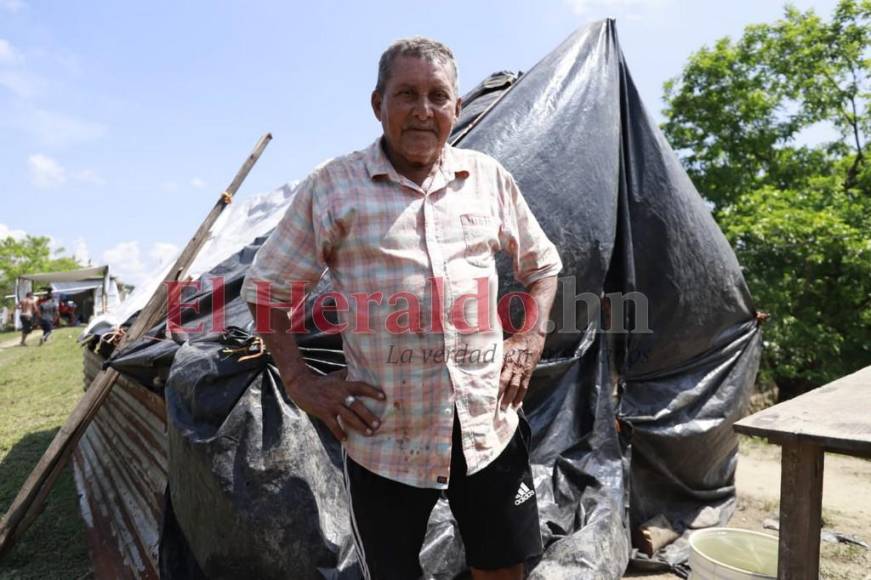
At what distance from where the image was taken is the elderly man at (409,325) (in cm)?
156

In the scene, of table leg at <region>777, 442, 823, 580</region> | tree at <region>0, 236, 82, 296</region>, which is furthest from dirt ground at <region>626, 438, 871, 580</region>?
tree at <region>0, 236, 82, 296</region>

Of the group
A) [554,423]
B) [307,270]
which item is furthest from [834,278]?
[307,270]

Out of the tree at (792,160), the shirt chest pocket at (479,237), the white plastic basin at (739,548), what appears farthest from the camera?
the tree at (792,160)

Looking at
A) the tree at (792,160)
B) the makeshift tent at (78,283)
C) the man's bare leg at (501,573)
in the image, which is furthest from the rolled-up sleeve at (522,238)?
the makeshift tent at (78,283)

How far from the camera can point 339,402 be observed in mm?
1551

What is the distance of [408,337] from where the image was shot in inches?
61.1

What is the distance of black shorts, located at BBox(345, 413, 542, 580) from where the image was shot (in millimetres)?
1574

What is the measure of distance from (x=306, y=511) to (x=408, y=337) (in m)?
1.06

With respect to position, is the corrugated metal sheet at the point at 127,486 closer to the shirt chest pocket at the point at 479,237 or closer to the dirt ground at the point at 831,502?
the shirt chest pocket at the point at 479,237

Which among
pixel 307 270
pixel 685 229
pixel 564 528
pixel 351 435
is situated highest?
pixel 685 229

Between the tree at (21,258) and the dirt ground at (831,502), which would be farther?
the tree at (21,258)

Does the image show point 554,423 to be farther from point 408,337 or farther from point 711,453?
point 408,337

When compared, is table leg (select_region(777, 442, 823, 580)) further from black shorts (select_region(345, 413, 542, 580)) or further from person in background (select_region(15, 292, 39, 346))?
person in background (select_region(15, 292, 39, 346))

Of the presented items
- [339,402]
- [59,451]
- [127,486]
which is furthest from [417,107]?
[127,486]
